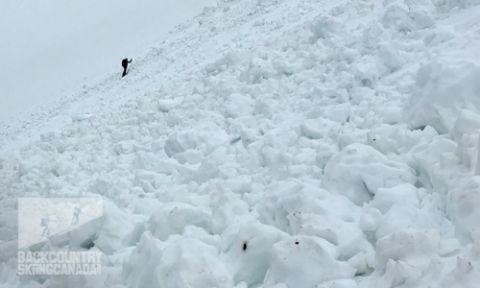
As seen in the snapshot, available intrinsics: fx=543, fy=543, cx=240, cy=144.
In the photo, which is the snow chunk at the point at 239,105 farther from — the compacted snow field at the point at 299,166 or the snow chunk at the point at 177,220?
the snow chunk at the point at 177,220

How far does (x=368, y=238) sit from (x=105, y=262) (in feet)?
8.45

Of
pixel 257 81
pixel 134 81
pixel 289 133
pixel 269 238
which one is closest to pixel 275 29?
pixel 257 81

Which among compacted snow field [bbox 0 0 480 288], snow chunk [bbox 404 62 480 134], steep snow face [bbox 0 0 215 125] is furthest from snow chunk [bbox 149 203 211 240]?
steep snow face [bbox 0 0 215 125]

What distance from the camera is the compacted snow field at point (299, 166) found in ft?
13.3

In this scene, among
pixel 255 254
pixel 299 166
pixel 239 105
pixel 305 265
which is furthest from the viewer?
pixel 239 105

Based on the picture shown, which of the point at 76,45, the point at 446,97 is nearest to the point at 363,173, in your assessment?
the point at 446,97

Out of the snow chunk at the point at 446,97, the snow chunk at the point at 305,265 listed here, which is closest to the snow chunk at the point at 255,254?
the snow chunk at the point at 305,265

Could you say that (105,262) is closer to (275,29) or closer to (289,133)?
(289,133)

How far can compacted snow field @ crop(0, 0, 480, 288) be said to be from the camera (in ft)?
13.3

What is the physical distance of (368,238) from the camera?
14.1ft

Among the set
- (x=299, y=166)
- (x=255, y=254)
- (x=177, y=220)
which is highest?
(x=177, y=220)

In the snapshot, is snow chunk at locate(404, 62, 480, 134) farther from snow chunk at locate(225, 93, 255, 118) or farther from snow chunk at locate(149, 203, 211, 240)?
snow chunk at locate(225, 93, 255, 118)

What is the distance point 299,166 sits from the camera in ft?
18.4

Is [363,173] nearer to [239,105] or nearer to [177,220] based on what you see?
[177,220]
